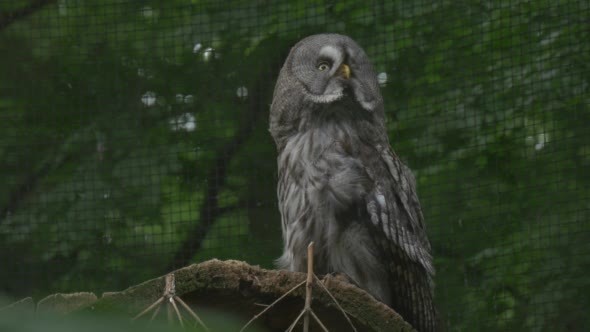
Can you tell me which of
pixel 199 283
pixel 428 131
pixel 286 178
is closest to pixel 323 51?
pixel 286 178

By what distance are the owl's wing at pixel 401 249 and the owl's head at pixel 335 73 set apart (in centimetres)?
35

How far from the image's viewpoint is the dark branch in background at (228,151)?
5.17 meters

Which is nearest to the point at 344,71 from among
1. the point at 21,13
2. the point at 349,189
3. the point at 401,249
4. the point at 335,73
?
the point at 335,73

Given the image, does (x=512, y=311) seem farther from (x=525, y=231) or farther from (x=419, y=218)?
(x=419, y=218)

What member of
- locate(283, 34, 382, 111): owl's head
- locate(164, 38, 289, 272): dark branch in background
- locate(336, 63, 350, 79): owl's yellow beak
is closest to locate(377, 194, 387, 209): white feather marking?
locate(283, 34, 382, 111): owl's head

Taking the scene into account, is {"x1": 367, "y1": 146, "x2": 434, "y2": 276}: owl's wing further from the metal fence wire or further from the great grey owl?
the metal fence wire

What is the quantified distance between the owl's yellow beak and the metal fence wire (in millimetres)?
1880

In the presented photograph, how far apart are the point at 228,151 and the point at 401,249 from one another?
271 cm

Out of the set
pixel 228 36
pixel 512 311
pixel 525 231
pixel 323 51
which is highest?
pixel 228 36

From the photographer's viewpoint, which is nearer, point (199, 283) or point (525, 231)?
point (199, 283)

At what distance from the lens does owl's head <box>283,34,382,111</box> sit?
3193 millimetres

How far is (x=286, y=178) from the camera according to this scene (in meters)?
3.07

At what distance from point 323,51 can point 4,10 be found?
10.2 feet

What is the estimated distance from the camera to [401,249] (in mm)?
2826
